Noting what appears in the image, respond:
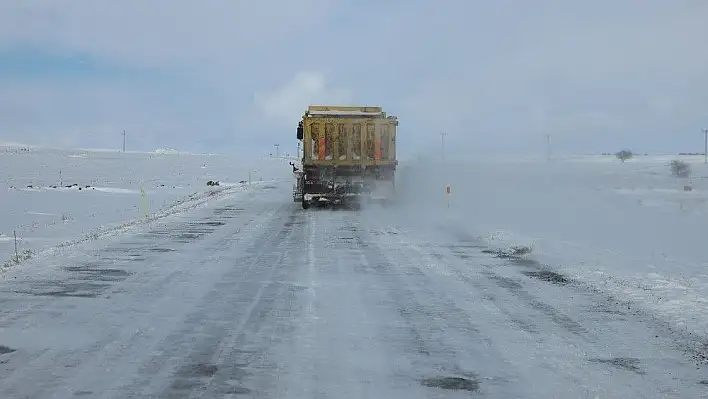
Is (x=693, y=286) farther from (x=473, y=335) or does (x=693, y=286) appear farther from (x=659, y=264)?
(x=473, y=335)

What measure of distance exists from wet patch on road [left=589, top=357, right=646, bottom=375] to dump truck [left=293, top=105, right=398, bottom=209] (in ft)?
55.9

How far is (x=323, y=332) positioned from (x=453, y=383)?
180 cm

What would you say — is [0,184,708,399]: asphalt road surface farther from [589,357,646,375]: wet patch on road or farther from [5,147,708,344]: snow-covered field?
[5,147,708,344]: snow-covered field

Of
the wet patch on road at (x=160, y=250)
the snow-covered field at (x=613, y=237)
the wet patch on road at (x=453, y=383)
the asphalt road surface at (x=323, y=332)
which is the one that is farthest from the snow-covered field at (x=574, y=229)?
the wet patch on road at (x=453, y=383)

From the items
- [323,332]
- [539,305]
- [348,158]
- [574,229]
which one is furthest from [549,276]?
[348,158]

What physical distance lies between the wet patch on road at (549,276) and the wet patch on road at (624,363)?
376 cm

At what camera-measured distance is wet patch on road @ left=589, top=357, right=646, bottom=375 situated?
5633 mm

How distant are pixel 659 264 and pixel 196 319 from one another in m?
7.58

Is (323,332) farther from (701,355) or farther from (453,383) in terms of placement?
(701,355)

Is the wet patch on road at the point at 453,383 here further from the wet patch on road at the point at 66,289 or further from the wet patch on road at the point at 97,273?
the wet patch on road at the point at 97,273

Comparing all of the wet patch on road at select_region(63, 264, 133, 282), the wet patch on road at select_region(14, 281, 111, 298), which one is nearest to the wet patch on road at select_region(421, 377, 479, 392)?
the wet patch on road at select_region(14, 281, 111, 298)

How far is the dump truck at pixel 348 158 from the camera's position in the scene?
2280cm

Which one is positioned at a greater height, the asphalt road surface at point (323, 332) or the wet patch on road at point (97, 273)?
the wet patch on road at point (97, 273)

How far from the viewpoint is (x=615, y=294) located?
8828 mm
